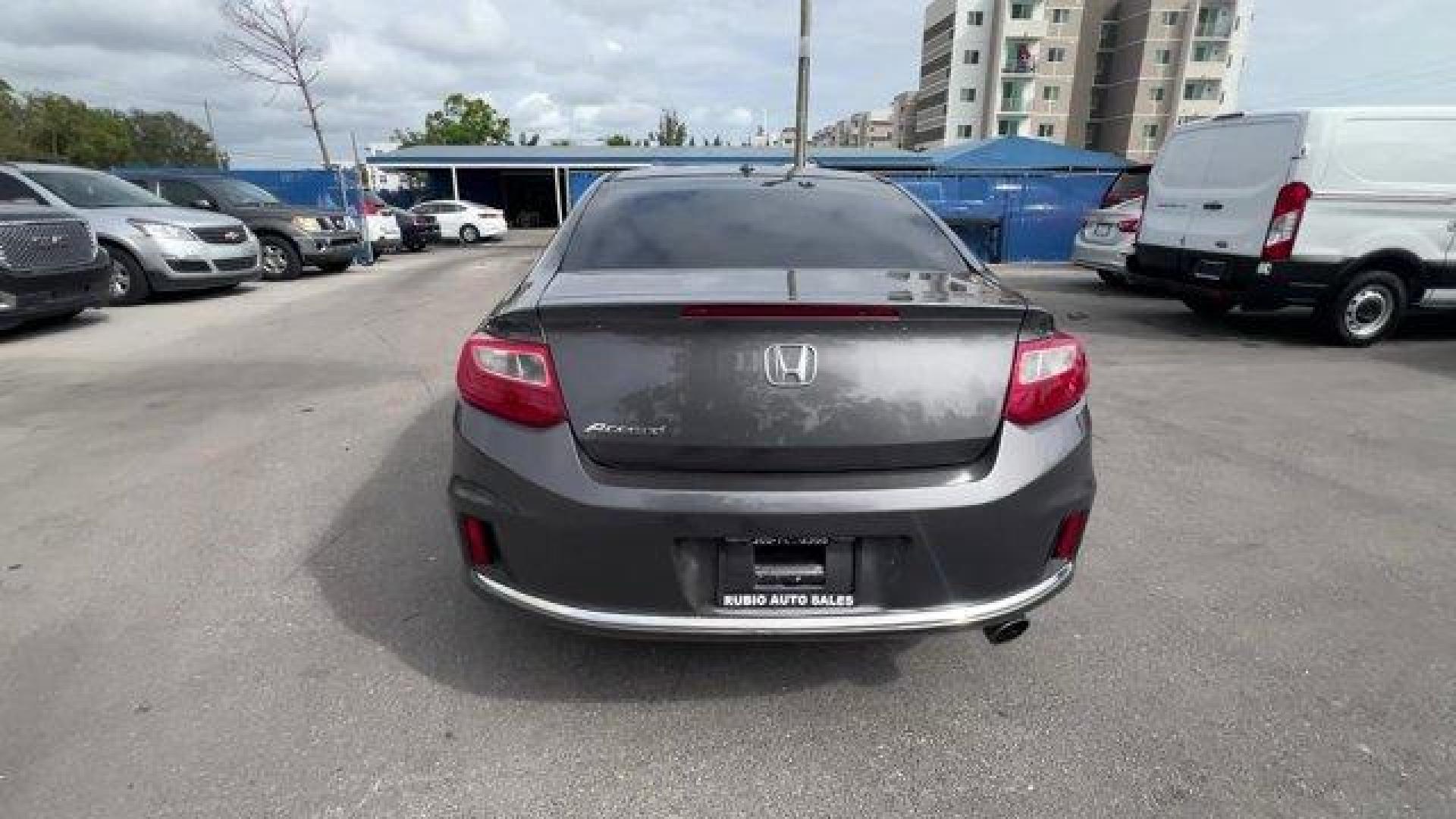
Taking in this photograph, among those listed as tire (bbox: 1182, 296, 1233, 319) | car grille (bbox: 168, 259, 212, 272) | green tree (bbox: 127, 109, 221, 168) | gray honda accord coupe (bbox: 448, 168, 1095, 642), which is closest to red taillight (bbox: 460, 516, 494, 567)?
gray honda accord coupe (bbox: 448, 168, 1095, 642)

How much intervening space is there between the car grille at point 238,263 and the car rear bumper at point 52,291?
76.1 inches

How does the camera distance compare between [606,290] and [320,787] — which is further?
[606,290]

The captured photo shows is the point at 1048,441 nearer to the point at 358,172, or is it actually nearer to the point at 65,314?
the point at 65,314

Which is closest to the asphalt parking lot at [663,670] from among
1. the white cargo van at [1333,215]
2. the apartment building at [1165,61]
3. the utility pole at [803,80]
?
the white cargo van at [1333,215]

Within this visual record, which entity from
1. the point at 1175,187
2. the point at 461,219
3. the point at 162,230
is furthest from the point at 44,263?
the point at 461,219

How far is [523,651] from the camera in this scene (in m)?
2.54

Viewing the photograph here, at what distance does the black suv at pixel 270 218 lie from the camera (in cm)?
1238

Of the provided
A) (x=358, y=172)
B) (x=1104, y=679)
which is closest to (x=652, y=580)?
(x=1104, y=679)

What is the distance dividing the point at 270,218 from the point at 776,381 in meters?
13.4

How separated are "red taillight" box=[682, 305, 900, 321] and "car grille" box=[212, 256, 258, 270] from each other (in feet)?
35.4

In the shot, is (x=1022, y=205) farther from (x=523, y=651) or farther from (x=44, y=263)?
(x=523, y=651)

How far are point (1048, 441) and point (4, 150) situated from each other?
82413 millimetres

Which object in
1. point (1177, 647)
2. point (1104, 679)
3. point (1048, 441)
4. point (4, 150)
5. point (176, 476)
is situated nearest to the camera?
point (1048, 441)

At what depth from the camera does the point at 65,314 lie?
860 cm
